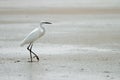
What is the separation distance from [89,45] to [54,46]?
98cm

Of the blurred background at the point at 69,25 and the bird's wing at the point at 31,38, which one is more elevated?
the blurred background at the point at 69,25

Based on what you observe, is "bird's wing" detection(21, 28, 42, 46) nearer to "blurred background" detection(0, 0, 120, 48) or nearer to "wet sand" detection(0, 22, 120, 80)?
"wet sand" detection(0, 22, 120, 80)

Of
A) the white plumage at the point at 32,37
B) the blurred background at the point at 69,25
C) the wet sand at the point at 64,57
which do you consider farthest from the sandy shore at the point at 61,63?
the blurred background at the point at 69,25

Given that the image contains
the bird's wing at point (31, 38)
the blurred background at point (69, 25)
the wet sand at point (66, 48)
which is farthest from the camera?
the blurred background at point (69, 25)

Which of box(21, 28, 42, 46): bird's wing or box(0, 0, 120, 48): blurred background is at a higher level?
box(0, 0, 120, 48): blurred background

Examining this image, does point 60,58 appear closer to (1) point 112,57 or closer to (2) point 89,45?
(1) point 112,57

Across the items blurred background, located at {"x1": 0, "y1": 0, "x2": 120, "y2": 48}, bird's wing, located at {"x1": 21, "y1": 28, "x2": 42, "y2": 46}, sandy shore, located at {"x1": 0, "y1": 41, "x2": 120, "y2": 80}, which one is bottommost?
sandy shore, located at {"x1": 0, "y1": 41, "x2": 120, "y2": 80}

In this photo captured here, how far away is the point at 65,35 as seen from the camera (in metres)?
17.7

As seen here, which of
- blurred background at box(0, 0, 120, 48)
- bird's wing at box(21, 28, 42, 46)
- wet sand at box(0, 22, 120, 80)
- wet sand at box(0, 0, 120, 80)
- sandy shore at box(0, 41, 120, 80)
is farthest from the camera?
blurred background at box(0, 0, 120, 48)

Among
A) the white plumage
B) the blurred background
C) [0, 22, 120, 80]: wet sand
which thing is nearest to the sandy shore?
[0, 22, 120, 80]: wet sand

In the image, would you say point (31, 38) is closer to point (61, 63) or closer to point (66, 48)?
point (61, 63)

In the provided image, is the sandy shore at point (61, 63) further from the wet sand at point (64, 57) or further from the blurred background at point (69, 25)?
the blurred background at point (69, 25)

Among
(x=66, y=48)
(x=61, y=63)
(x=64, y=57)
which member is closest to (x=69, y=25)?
(x=66, y=48)

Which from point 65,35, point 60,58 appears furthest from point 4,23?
point 60,58
